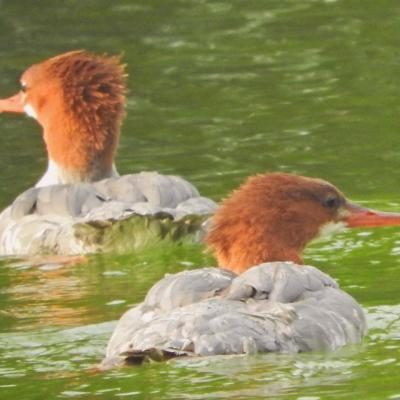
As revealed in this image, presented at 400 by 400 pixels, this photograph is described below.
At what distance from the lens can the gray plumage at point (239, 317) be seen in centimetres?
995

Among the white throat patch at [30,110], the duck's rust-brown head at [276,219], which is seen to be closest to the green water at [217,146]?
the duck's rust-brown head at [276,219]

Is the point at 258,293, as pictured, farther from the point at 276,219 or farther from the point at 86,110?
the point at 86,110

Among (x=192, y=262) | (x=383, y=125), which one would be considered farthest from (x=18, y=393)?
(x=383, y=125)

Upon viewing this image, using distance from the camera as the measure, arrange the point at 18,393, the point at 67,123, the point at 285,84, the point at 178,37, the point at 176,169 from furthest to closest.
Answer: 1. the point at 178,37
2. the point at 285,84
3. the point at 176,169
4. the point at 67,123
5. the point at 18,393

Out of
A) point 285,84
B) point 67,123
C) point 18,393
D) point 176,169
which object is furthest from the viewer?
point 285,84

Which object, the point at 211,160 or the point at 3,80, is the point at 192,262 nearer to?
the point at 211,160

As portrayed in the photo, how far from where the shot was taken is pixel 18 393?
1016 cm

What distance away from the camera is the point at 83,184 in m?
14.6

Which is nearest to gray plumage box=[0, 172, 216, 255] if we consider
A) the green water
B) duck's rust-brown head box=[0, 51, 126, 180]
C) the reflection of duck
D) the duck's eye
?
the reflection of duck

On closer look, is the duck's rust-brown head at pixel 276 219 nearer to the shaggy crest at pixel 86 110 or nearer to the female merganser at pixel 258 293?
the female merganser at pixel 258 293

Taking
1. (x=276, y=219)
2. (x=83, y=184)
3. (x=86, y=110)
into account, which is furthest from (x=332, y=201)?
(x=86, y=110)

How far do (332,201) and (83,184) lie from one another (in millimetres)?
3185

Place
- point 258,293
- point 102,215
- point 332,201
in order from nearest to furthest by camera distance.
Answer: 1. point 258,293
2. point 332,201
3. point 102,215

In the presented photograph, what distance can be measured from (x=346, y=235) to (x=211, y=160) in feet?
9.56
